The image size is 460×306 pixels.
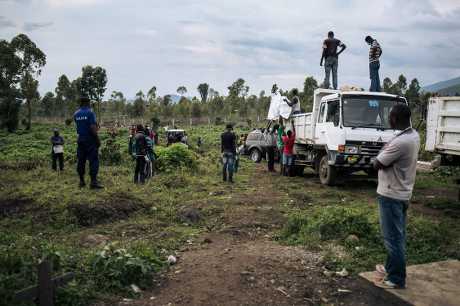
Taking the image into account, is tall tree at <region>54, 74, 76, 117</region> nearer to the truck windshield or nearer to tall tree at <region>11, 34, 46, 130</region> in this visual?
tall tree at <region>11, 34, 46, 130</region>

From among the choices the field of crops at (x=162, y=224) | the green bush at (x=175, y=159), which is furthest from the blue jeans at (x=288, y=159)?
the green bush at (x=175, y=159)

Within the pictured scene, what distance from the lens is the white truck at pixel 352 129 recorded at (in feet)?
33.3

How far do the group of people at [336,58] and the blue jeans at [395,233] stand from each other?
8865 millimetres

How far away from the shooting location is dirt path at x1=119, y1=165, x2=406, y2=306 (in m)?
4.30

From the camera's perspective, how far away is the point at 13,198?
29.0ft

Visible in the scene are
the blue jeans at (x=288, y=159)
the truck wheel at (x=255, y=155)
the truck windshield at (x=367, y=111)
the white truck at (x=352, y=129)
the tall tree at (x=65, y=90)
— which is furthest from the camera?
the tall tree at (x=65, y=90)

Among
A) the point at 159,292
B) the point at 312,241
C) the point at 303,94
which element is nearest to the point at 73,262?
the point at 159,292

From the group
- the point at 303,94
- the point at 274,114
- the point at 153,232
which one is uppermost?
the point at 303,94

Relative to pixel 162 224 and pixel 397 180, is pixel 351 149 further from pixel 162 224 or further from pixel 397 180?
pixel 397 180

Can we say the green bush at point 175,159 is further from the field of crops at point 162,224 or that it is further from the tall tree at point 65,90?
the tall tree at point 65,90

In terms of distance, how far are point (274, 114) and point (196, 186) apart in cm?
512

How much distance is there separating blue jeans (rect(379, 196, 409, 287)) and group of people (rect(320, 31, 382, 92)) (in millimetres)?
8865

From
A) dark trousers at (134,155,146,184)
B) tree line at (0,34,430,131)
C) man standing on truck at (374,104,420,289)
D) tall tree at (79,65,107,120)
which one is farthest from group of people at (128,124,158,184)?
tall tree at (79,65,107,120)

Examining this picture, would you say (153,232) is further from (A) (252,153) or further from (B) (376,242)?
(A) (252,153)
